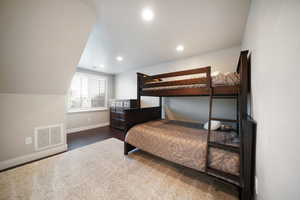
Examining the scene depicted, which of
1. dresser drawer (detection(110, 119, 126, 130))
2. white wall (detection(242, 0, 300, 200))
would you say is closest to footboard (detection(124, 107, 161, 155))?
dresser drawer (detection(110, 119, 126, 130))

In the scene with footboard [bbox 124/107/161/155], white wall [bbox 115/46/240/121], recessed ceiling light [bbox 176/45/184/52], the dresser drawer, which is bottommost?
the dresser drawer

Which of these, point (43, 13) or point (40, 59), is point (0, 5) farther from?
point (40, 59)

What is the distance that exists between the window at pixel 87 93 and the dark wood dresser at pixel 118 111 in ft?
2.40

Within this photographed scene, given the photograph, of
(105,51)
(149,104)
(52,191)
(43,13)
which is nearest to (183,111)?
(149,104)

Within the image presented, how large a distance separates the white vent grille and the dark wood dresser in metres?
1.92

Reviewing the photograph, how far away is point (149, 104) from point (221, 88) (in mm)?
2612

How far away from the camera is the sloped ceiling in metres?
1.28

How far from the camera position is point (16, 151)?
192 centimetres

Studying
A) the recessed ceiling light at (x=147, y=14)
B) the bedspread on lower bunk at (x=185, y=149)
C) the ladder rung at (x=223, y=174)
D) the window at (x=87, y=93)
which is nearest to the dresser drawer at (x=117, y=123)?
the window at (x=87, y=93)

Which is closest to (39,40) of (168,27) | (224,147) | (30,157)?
(168,27)

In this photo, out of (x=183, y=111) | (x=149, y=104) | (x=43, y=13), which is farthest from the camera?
(x=149, y=104)

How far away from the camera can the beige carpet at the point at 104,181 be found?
1.29 meters

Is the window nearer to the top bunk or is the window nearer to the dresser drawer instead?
the dresser drawer

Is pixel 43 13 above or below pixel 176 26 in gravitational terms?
below
